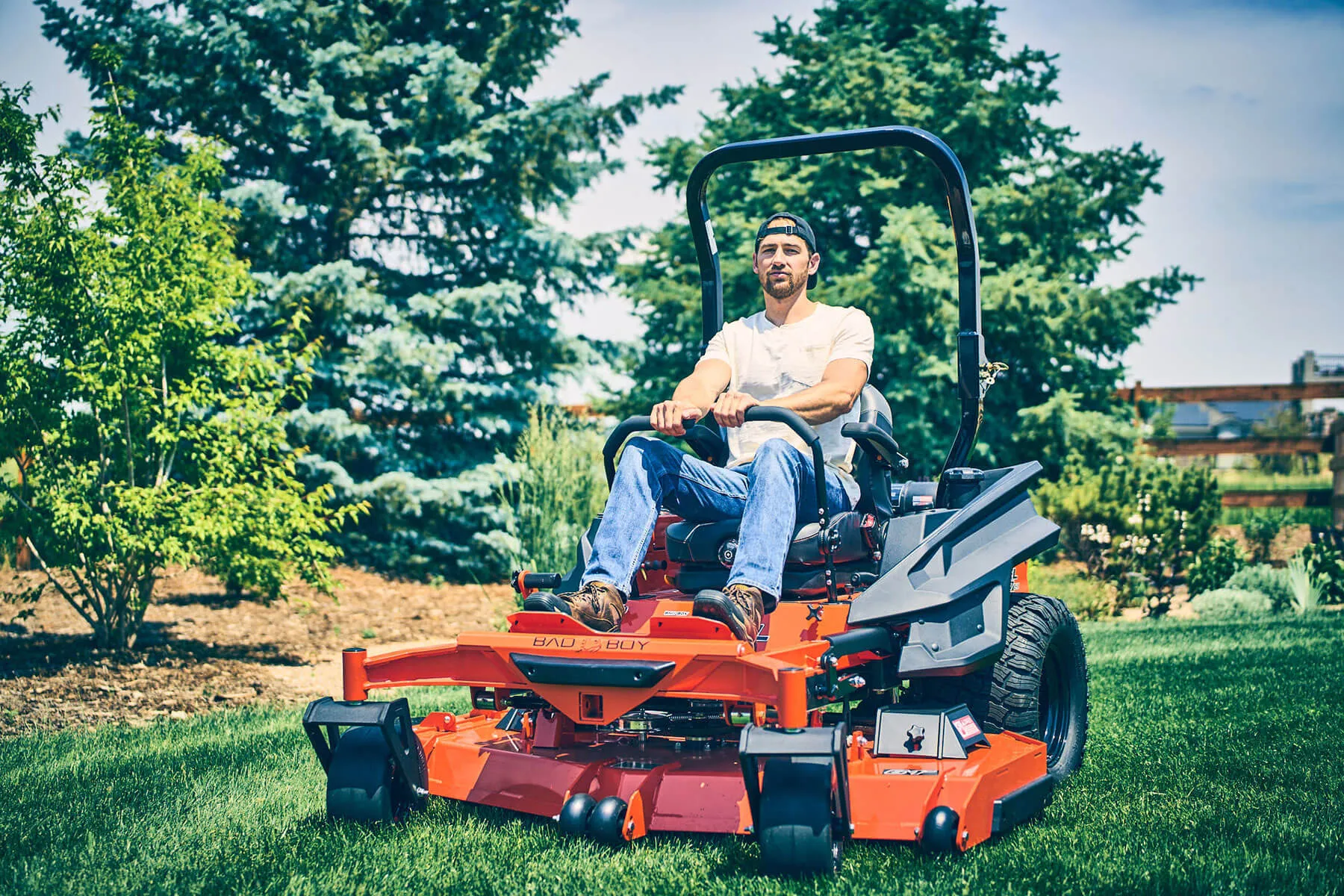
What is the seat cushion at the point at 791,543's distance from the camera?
417 cm

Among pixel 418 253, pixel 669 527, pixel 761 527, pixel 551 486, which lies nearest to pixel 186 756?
pixel 669 527

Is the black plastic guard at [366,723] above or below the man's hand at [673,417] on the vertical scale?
below

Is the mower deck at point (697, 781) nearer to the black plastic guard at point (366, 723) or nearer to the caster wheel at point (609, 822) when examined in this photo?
the caster wheel at point (609, 822)

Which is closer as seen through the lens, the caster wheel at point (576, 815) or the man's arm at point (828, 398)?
the caster wheel at point (576, 815)

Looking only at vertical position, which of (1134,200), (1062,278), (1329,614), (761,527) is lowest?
(1329,614)

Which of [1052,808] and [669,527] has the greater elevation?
[669,527]

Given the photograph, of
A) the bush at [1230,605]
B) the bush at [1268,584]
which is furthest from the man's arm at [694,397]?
the bush at [1268,584]

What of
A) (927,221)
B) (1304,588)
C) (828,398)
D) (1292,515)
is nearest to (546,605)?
(828,398)

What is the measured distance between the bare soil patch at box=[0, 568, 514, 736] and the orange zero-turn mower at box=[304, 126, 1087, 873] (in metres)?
3.29

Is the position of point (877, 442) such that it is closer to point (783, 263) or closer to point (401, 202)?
point (783, 263)

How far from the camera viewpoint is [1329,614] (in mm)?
10227

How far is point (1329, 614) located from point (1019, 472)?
276 inches

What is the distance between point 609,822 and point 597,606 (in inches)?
26.8

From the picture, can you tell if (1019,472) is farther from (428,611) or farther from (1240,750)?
(428,611)
